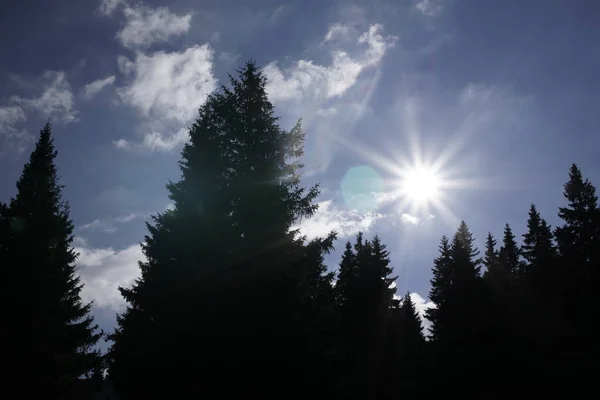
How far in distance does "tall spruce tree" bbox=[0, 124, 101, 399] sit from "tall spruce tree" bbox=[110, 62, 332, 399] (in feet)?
10.7

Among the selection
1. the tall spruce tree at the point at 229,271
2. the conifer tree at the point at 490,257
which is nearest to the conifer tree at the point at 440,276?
the conifer tree at the point at 490,257

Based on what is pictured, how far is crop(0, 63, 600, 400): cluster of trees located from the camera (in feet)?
45.8

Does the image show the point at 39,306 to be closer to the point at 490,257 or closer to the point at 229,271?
the point at 229,271

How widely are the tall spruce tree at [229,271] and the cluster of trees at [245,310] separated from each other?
0.05 m

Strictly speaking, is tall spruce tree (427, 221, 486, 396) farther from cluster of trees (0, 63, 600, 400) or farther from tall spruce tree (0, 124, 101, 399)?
tall spruce tree (0, 124, 101, 399)

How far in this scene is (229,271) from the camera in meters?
15.6

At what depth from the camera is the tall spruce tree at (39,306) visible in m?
18.1

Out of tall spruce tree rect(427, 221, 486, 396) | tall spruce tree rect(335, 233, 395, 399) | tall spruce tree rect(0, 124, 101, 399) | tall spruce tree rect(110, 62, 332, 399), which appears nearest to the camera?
tall spruce tree rect(110, 62, 332, 399)

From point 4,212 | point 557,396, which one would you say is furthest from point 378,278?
point 4,212

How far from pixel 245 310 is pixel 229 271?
177 centimetres

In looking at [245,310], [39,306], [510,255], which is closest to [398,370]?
[245,310]

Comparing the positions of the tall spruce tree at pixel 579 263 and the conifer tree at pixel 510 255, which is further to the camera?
the conifer tree at pixel 510 255

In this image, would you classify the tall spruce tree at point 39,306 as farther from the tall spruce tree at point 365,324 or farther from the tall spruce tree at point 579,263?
the tall spruce tree at point 579,263

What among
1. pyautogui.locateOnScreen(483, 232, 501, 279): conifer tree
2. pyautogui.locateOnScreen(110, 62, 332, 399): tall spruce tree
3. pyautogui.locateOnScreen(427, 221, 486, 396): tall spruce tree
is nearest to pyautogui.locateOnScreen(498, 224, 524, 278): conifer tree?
pyautogui.locateOnScreen(483, 232, 501, 279): conifer tree
